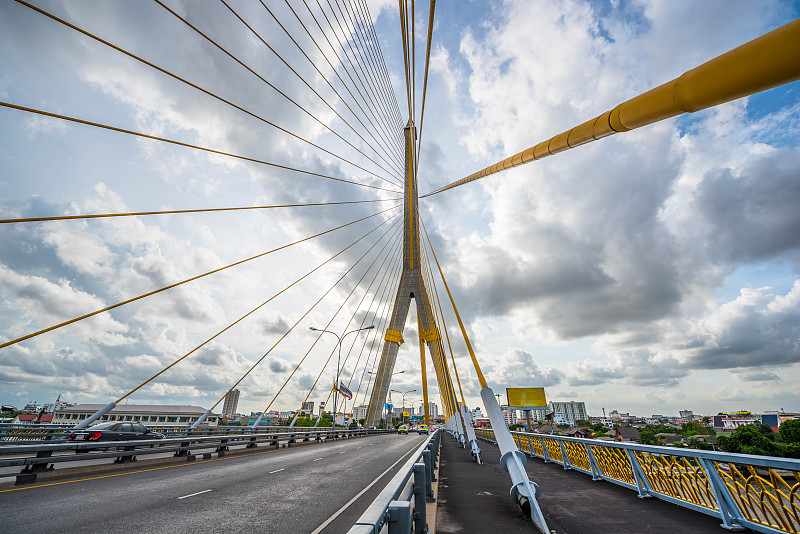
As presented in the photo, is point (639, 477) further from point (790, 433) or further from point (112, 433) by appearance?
point (790, 433)

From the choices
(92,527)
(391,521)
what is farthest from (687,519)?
(92,527)

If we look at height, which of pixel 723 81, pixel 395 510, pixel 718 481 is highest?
pixel 723 81

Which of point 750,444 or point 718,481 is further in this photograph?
point 750,444

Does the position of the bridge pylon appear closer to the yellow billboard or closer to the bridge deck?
the yellow billboard

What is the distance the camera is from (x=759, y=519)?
5422 mm

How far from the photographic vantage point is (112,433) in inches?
641

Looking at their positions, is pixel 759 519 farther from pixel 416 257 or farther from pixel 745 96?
pixel 416 257

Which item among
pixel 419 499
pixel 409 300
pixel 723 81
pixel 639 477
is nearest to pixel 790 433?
pixel 409 300

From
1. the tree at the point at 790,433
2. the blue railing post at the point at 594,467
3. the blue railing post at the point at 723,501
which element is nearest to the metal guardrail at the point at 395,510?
the blue railing post at the point at 723,501

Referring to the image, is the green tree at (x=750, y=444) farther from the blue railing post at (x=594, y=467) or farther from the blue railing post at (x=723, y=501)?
the blue railing post at (x=723, y=501)

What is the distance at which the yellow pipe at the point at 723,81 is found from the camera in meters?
3.05

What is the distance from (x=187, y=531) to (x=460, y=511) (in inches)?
187

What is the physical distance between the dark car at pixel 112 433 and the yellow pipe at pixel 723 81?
67.8 feet

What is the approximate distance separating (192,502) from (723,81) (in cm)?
1032
